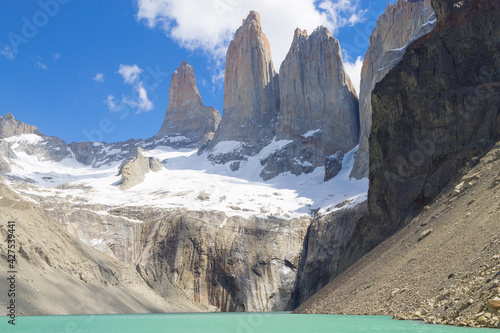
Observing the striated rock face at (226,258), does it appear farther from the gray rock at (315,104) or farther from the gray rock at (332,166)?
the gray rock at (315,104)

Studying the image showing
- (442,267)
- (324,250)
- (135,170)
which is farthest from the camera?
(135,170)

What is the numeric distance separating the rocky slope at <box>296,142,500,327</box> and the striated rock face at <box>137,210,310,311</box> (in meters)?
44.3

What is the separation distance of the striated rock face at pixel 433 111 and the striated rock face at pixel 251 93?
113003mm

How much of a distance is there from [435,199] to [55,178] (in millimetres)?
167756

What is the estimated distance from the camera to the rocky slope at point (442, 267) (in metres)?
23.0

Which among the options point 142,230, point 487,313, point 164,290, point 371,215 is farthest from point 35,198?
point 487,313

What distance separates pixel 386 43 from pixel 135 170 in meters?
73.4

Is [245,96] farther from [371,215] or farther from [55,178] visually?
[371,215]

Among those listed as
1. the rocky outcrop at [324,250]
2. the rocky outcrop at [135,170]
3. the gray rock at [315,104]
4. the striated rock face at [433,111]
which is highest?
the gray rock at [315,104]

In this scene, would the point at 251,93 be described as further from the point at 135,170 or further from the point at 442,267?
the point at 442,267

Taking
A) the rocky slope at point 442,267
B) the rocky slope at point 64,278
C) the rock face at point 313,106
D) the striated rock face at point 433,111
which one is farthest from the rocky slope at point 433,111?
the rock face at point 313,106

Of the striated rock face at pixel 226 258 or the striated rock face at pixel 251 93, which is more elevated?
the striated rock face at pixel 251 93

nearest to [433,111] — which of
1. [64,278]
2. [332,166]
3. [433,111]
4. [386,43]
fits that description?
[433,111]

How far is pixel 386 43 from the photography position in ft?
403
